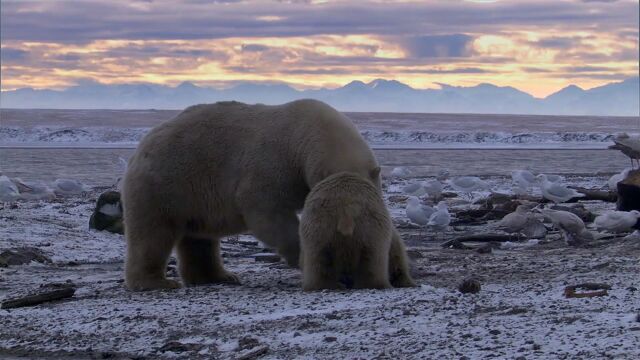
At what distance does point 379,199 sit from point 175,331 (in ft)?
7.34

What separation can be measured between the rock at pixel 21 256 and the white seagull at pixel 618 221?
6273 millimetres

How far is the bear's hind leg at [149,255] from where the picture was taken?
1025 centimetres

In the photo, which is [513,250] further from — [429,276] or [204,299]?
[204,299]

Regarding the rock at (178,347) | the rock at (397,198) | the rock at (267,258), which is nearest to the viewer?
the rock at (178,347)

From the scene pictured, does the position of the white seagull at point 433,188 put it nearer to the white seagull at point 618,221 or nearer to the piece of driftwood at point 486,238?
the piece of driftwood at point 486,238

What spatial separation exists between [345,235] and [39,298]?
2.70m

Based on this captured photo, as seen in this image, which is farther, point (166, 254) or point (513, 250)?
point (513, 250)

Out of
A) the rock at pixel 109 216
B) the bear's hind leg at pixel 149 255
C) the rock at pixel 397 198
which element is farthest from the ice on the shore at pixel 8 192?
the bear's hind leg at pixel 149 255

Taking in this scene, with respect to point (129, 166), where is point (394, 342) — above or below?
below

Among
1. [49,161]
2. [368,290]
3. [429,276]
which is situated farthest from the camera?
[49,161]

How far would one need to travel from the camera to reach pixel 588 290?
8.27m

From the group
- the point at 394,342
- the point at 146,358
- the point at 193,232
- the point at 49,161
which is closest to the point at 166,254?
the point at 193,232

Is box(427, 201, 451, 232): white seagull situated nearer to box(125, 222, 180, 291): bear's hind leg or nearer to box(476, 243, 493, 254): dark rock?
box(476, 243, 493, 254): dark rock

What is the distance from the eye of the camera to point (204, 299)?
29.8 feet
